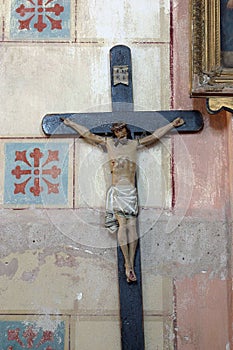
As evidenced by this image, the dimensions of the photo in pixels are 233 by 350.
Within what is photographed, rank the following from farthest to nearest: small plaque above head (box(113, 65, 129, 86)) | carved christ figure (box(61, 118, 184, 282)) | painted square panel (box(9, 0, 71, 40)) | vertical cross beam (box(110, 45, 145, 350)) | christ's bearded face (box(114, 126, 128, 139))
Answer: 1. painted square panel (box(9, 0, 71, 40))
2. small plaque above head (box(113, 65, 129, 86))
3. christ's bearded face (box(114, 126, 128, 139))
4. carved christ figure (box(61, 118, 184, 282))
5. vertical cross beam (box(110, 45, 145, 350))

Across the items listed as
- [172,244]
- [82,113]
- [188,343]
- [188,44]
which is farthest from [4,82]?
[188,343]

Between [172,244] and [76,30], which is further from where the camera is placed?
[76,30]

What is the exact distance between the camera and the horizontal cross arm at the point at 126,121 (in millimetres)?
3986

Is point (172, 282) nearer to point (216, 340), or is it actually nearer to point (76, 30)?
point (216, 340)

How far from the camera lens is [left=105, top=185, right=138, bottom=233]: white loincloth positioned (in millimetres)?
3809

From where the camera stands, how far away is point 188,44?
4.21m

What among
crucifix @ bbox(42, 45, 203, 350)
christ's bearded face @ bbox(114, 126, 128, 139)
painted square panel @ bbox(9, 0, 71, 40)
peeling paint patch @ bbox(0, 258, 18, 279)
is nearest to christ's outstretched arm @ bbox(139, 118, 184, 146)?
crucifix @ bbox(42, 45, 203, 350)

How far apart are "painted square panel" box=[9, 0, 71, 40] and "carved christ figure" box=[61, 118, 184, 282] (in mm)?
666

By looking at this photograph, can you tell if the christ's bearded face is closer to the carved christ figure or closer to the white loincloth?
the carved christ figure

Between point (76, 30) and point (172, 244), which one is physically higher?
point (76, 30)

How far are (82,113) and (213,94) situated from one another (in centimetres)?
80

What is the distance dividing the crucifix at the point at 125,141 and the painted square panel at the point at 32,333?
0.37 metres

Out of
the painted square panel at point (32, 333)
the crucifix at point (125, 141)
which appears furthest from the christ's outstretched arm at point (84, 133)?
the painted square panel at point (32, 333)

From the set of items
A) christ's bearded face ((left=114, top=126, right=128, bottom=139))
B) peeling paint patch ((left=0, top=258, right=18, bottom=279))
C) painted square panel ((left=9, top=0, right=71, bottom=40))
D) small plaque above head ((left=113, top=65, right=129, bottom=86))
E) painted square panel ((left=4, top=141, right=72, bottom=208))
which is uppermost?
painted square panel ((left=9, top=0, right=71, bottom=40))
